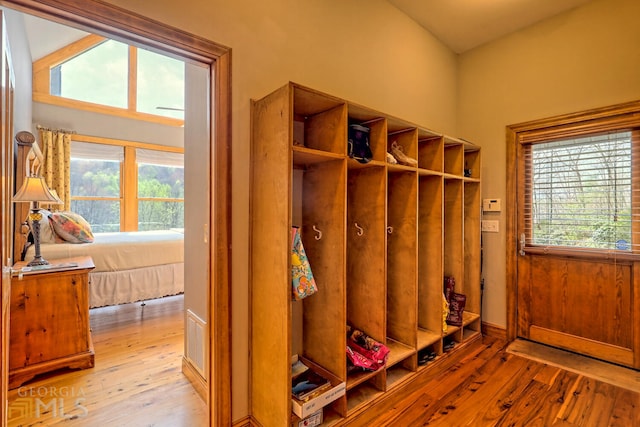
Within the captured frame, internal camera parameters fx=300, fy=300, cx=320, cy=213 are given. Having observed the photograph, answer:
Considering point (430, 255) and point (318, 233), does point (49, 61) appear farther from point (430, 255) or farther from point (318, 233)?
point (430, 255)

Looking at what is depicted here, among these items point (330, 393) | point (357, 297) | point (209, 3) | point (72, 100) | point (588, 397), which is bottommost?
point (588, 397)

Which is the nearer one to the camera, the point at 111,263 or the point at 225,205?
the point at 225,205

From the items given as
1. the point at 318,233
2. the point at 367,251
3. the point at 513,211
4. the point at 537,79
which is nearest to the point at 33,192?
the point at 318,233

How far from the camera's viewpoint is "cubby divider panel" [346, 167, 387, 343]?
6.22ft

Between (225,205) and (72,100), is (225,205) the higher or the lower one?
the lower one

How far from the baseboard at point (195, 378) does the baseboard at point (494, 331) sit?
2.62 m

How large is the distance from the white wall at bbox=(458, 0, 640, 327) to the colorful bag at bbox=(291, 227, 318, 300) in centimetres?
229

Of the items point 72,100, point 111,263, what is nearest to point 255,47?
point 111,263

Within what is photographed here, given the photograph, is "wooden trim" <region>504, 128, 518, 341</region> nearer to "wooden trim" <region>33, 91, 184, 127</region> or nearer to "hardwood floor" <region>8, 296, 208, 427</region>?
"hardwood floor" <region>8, 296, 208, 427</region>

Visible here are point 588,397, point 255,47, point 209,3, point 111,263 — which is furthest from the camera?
point 111,263

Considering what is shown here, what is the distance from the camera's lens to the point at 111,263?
3342 mm

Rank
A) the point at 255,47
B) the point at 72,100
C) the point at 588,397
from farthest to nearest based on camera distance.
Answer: the point at 72,100
the point at 588,397
the point at 255,47

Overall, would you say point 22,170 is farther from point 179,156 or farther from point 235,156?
point 179,156

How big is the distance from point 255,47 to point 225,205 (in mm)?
905
